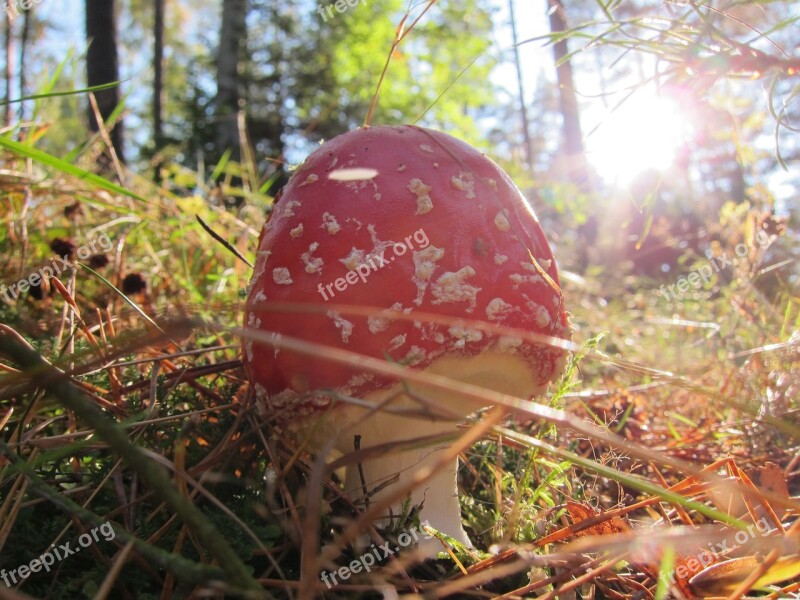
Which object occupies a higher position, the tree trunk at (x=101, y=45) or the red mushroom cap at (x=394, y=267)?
the tree trunk at (x=101, y=45)

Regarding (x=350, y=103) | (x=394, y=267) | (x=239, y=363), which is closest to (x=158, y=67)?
(x=350, y=103)

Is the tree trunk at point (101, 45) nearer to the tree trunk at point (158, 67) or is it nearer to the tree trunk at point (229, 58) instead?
the tree trunk at point (229, 58)

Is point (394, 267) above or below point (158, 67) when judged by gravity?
below

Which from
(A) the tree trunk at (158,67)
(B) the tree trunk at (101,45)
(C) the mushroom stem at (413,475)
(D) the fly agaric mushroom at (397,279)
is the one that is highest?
(A) the tree trunk at (158,67)

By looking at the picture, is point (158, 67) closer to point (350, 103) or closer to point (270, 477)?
point (350, 103)

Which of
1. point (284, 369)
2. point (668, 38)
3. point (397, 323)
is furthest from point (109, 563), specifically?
point (668, 38)

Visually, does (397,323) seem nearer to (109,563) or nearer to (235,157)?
(109,563)

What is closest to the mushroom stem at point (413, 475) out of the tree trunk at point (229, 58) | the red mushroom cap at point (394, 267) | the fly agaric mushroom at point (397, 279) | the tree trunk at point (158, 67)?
the fly agaric mushroom at point (397, 279)

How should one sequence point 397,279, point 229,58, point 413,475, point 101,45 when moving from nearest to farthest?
point 397,279 < point 413,475 < point 101,45 < point 229,58
